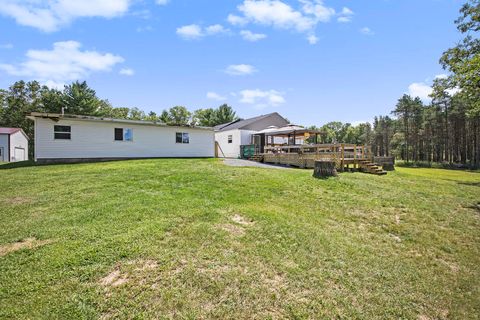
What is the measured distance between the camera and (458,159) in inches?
1423

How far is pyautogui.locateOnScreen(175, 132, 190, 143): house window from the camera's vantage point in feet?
60.7

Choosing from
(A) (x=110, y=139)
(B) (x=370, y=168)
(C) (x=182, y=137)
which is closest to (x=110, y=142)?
(A) (x=110, y=139)

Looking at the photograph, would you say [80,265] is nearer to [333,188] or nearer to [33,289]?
[33,289]

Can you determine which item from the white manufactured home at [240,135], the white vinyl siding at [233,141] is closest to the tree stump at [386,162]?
the white manufactured home at [240,135]

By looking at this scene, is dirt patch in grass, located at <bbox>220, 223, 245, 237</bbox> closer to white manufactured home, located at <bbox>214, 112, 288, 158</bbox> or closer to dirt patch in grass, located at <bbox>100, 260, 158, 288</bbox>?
dirt patch in grass, located at <bbox>100, 260, 158, 288</bbox>

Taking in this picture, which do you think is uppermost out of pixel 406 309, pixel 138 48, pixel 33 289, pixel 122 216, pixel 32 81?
pixel 32 81

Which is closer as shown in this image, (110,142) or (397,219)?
(397,219)

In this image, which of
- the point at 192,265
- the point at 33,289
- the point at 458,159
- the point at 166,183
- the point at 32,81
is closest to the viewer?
the point at 33,289

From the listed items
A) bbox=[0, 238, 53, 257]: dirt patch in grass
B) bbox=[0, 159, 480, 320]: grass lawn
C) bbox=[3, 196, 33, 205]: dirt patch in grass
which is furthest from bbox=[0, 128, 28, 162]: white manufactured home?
bbox=[0, 238, 53, 257]: dirt patch in grass

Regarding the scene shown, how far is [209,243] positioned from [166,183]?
4.09m

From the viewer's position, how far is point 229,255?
3551 millimetres

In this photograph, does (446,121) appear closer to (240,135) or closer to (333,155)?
(240,135)

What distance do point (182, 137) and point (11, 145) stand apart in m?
24.2

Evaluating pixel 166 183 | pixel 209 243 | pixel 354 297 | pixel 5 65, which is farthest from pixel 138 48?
pixel 354 297
